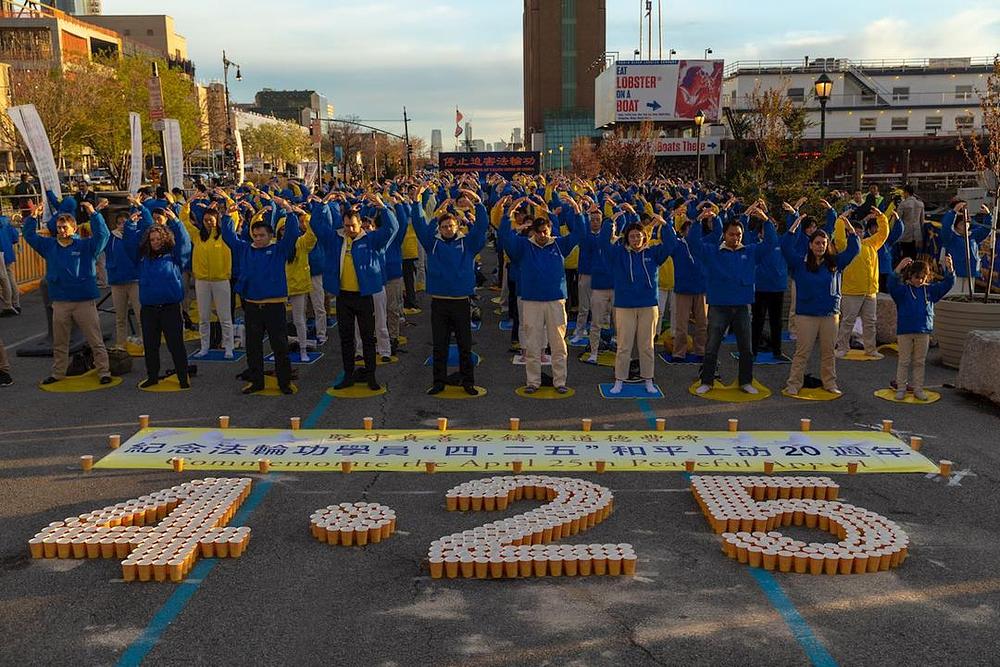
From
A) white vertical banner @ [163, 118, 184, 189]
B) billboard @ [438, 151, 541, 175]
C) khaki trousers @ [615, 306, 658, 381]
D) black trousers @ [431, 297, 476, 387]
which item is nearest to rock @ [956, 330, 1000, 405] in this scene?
khaki trousers @ [615, 306, 658, 381]

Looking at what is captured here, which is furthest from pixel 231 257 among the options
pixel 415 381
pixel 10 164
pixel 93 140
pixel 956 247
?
pixel 10 164

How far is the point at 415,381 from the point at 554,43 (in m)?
107

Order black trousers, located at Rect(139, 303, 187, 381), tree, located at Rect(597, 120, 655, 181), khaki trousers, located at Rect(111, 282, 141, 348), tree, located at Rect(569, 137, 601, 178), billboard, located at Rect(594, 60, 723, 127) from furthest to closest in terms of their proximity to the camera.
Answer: billboard, located at Rect(594, 60, 723, 127) → tree, located at Rect(569, 137, 601, 178) → tree, located at Rect(597, 120, 655, 181) → khaki trousers, located at Rect(111, 282, 141, 348) → black trousers, located at Rect(139, 303, 187, 381)

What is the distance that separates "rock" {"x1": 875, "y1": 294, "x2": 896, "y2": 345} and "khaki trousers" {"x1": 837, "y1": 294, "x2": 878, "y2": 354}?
0.75 meters

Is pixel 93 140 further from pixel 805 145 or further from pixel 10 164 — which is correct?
pixel 805 145

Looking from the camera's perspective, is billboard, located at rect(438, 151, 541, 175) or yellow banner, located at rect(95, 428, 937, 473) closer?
yellow banner, located at rect(95, 428, 937, 473)

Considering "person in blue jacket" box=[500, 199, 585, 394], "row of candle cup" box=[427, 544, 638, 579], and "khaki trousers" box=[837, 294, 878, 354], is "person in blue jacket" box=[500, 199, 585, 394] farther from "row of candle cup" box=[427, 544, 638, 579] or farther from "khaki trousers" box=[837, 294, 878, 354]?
"row of candle cup" box=[427, 544, 638, 579]

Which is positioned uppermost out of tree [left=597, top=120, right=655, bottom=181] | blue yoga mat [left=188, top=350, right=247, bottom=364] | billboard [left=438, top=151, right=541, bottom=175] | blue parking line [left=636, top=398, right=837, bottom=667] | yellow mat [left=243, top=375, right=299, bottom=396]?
tree [left=597, top=120, right=655, bottom=181]

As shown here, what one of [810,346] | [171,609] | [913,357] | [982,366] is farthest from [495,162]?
[171,609]

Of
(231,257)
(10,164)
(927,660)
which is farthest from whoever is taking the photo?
(10,164)

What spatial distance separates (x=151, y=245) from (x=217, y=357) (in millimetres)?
2321

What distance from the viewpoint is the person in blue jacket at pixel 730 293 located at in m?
9.80

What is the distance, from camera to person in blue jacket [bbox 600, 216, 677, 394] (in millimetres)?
9891

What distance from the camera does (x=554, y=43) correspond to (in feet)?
363
